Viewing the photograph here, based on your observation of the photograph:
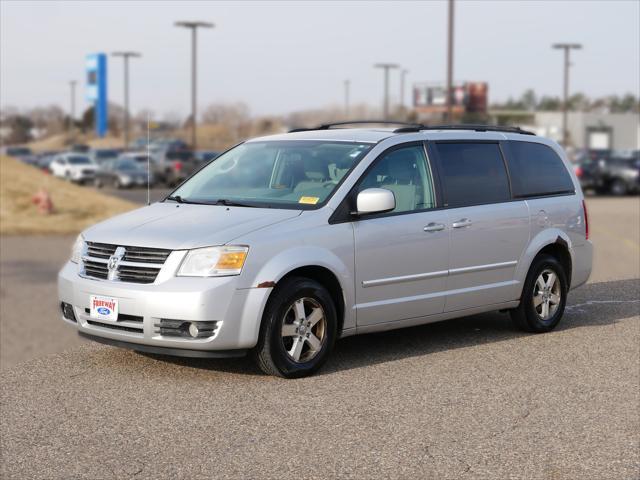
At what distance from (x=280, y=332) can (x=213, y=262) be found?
0.68 metres

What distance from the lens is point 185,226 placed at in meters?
7.51

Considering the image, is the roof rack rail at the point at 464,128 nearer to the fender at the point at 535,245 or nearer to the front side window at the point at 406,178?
the front side window at the point at 406,178

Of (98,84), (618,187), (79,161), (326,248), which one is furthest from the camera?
(98,84)

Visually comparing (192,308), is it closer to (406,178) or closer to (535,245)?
(406,178)

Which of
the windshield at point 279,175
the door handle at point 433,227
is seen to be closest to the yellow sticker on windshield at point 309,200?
the windshield at point 279,175

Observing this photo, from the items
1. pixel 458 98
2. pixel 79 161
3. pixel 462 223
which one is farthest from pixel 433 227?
pixel 458 98

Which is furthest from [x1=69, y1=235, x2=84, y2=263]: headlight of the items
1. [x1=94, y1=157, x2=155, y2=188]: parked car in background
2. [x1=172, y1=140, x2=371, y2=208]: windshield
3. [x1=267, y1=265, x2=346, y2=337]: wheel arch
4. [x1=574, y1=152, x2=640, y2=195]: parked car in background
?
[x1=94, y1=157, x2=155, y2=188]: parked car in background

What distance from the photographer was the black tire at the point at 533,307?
945 centimetres

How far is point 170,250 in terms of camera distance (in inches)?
283

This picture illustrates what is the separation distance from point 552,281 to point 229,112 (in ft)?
496

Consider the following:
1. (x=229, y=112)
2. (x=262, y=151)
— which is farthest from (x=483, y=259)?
(x=229, y=112)

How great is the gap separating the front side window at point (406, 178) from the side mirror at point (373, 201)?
231 millimetres

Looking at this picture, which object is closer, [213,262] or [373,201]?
[213,262]

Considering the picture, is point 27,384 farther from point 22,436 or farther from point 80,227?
point 80,227
